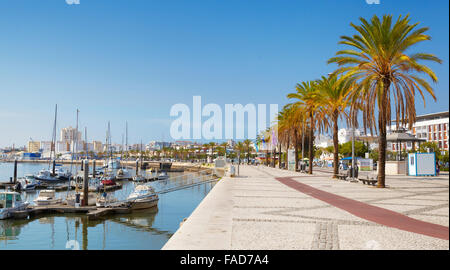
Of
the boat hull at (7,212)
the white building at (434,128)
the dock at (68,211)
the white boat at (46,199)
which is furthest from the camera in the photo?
the white building at (434,128)

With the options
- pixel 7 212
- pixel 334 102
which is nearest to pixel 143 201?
pixel 7 212

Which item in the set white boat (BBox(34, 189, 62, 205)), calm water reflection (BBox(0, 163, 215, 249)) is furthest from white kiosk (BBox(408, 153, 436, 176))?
white boat (BBox(34, 189, 62, 205))

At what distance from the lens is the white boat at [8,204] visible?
2653 centimetres

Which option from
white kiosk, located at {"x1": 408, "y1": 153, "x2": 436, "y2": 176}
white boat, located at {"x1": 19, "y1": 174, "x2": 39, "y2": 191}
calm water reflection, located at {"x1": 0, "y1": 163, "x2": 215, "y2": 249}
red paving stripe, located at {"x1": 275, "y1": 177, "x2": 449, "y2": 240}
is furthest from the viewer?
white boat, located at {"x1": 19, "y1": 174, "x2": 39, "y2": 191}

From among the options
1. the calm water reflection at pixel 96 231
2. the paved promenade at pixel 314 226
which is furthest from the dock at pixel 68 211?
the paved promenade at pixel 314 226

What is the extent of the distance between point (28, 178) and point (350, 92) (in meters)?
47.3

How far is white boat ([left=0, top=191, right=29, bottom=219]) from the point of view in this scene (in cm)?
2653

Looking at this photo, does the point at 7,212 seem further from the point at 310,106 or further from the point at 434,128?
the point at 434,128

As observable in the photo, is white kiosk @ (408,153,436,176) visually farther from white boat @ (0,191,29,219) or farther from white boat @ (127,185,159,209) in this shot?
white boat @ (0,191,29,219)

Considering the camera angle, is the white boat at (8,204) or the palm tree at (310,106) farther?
the palm tree at (310,106)

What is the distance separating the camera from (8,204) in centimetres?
2723

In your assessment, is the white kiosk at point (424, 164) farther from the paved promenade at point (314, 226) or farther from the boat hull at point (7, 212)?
the boat hull at point (7, 212)
